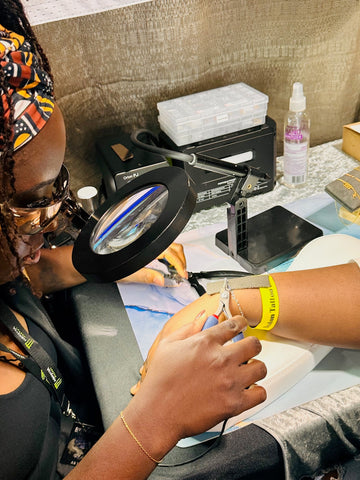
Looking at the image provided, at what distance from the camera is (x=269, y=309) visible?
91cm

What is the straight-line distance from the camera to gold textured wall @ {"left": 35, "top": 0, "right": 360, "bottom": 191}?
134 cm

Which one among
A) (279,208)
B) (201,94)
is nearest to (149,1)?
(201,94)

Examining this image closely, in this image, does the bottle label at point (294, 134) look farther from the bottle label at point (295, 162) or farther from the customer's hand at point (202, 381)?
the customer's hand at point (202, 381)

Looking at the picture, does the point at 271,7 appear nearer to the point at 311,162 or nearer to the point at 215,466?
the point at 311,162

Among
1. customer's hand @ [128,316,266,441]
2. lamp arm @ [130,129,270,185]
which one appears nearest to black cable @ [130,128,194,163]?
lamp arm @ [130,129,270,185]

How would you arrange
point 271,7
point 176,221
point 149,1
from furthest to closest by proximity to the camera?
point 271,7
point 149,1
point 176,221

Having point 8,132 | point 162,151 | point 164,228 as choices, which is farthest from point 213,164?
point 8,132

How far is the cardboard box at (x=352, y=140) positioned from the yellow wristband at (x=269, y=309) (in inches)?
32.8

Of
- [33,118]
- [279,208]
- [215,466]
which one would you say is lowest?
[215,466]

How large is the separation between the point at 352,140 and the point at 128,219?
103 centimetres

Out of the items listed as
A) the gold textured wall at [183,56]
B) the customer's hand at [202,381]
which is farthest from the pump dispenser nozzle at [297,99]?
the customer's hand at [202,381]

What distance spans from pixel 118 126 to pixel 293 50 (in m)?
0.64

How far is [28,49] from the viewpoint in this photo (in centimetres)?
73

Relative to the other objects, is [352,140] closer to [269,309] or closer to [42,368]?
[269,309]
